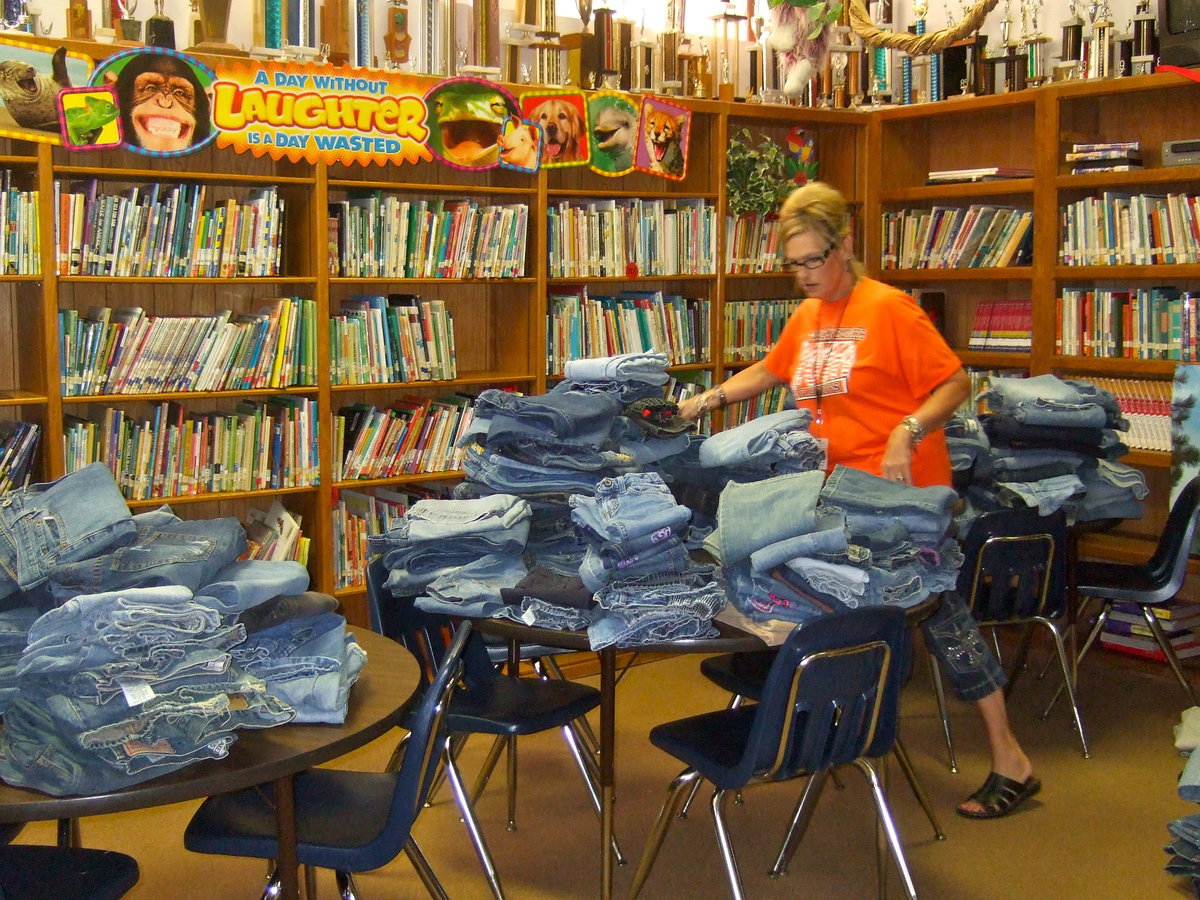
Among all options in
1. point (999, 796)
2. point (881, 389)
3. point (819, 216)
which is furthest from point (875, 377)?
point (999, 796)

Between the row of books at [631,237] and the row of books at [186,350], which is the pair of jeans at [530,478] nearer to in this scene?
the row of books at [186,350]

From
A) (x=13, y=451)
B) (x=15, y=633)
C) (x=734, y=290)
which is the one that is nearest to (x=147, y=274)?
(x=13, y=451)

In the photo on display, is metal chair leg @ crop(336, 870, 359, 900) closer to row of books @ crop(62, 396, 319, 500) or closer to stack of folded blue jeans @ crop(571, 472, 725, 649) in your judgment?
stack of folded blue jeans @ crop(571, 472, 725, 649)

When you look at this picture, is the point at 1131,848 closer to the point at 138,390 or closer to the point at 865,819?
the point at 865,819

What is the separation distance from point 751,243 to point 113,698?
385 centimetres

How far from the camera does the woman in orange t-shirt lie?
11.1 feet

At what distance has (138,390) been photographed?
12.9ft

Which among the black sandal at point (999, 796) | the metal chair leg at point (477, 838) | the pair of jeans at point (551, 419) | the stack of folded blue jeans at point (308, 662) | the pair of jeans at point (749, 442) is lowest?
the black sandal at point (999, 796)

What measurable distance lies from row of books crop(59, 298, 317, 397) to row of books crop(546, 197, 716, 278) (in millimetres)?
1002

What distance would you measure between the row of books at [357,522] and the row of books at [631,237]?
100 cm

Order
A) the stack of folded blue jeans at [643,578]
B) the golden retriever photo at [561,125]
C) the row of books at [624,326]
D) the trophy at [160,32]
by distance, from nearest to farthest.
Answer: the stack of folded blue jeans at [643,578], the trophy at [160,32], the golden retriever photo at [561,125], the row of books at [624,326]

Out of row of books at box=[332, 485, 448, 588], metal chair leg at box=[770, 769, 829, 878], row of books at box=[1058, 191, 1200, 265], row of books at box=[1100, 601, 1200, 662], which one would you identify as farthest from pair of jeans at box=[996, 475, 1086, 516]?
row of books at box=[332, 485, 448, 588]

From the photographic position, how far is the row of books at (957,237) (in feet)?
16.5

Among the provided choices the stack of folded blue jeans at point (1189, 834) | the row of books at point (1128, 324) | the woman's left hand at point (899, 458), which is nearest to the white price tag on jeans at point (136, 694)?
the stack of folded blue jeans at point (1189, 834)
